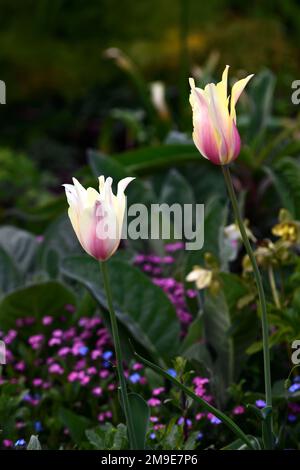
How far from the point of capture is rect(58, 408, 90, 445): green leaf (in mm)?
1541

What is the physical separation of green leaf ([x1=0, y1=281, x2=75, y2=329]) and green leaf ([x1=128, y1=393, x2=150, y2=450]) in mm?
711

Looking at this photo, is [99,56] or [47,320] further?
[99,56]

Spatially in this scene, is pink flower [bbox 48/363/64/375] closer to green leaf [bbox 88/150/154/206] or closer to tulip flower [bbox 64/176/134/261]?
green leaf [bbox 88/150/154/206]

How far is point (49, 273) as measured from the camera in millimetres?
2168

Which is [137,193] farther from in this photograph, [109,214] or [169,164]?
[109,214]

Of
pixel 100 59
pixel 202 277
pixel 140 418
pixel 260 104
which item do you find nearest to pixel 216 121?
pixel 140 418

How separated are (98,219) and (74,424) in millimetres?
665

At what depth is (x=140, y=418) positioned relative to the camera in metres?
1.23

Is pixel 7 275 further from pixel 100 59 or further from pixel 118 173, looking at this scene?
pixel 100 59

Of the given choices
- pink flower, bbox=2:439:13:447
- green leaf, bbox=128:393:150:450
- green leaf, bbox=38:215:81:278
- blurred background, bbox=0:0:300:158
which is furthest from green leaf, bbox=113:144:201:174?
blurred background, bbox=0:0:300:158

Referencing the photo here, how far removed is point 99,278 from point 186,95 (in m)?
1.46

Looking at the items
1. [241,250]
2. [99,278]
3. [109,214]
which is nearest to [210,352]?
[99,278]

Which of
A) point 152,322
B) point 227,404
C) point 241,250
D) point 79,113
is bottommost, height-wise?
point 227,404

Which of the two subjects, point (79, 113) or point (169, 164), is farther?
point (79, 113)
